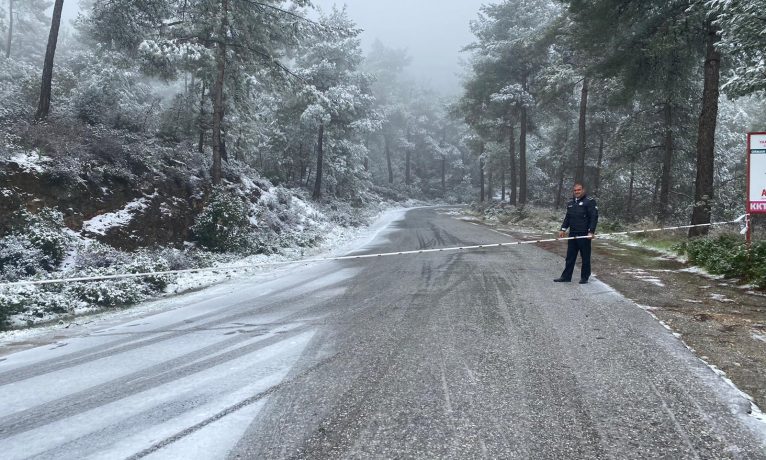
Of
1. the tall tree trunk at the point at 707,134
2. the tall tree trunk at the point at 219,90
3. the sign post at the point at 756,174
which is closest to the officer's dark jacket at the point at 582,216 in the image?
the sign post at the point at 756,174

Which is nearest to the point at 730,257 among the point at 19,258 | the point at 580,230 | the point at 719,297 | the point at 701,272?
the point at 701,272

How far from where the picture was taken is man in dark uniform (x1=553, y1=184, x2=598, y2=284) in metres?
8.12

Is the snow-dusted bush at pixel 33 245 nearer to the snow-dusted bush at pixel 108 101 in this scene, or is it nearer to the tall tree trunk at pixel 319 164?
the snow-dusted bush at pixel 108 101

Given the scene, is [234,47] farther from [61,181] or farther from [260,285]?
[260,285]

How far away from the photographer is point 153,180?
1282cm

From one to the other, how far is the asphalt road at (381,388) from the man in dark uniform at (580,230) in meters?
1.64

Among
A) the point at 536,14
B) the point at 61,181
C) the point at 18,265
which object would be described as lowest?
the point at 18,265

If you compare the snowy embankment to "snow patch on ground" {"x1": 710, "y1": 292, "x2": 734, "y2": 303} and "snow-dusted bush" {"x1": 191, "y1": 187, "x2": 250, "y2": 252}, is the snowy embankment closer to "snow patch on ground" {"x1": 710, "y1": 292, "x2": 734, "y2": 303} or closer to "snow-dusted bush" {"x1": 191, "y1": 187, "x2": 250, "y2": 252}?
"snow-dusted bush" {"x1": 191, "y1": 187, "x2": 250, "y2": 252}

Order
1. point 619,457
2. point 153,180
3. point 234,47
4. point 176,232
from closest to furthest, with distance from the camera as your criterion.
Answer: point 619,457, point 176,232, point 153,180, point 234,47

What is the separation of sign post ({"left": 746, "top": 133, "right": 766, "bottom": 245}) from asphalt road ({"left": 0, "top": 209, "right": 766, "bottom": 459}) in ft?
15.7

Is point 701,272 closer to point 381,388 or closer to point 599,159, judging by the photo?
point 381,388

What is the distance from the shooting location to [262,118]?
2605 centimetres

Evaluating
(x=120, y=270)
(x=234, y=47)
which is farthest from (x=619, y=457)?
(x=234, y=47)

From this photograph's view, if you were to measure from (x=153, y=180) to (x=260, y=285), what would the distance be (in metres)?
6.37
